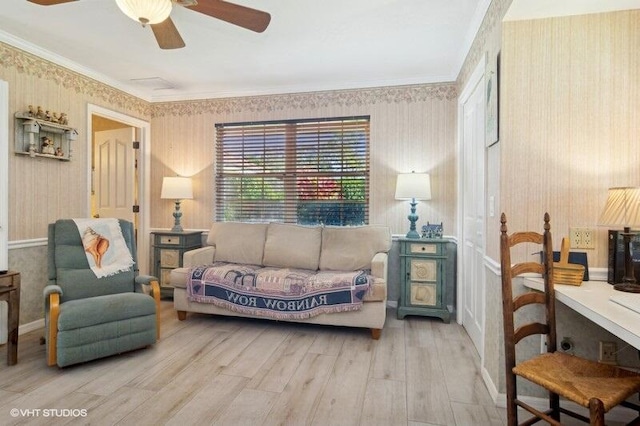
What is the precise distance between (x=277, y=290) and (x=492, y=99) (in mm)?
2220

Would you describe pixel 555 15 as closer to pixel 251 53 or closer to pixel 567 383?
pixel 567 383

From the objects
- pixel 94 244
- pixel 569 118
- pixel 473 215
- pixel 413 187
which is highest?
pixel 569 118

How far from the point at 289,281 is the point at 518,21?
2474 millimetres

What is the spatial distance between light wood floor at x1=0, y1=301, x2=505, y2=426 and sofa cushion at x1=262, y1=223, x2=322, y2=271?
2.57 ft

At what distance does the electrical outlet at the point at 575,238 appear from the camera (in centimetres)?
194

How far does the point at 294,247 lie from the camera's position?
12.1ft

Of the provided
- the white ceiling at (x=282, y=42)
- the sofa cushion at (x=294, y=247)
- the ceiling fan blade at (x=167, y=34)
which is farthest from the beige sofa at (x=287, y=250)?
the ceiling fan blade at (x=167, y=34)

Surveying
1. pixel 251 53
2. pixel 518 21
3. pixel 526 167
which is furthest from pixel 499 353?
pixel 251 53

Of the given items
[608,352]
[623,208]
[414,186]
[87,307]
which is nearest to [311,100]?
[414,186]

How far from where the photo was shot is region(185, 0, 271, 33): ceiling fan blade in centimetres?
181

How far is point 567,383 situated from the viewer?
1359mm

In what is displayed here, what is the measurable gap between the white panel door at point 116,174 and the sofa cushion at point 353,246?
8.58ft

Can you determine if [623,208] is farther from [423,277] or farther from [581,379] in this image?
[423,277]

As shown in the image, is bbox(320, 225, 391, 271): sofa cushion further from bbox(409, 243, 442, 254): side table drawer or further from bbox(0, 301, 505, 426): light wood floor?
bbox(0, 301, 505, 426): light wood floor
